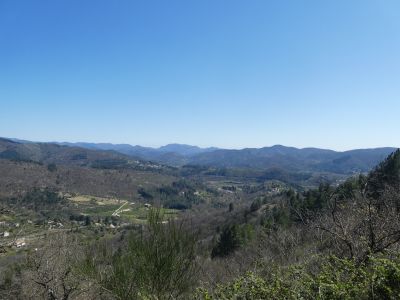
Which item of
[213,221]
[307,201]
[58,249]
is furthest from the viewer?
[213,221]

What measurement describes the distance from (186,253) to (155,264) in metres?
0.88

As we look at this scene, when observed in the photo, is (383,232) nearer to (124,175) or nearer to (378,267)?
(378,267)

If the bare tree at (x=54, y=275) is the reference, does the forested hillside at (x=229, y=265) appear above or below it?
above

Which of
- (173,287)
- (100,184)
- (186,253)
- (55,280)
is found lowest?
(100,184)

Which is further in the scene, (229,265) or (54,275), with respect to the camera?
(229,265)

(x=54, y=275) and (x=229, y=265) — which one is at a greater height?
(x=54, y=275)

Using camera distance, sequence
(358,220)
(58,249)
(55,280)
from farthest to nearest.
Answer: (58,249) < (55,280) < (358,220)

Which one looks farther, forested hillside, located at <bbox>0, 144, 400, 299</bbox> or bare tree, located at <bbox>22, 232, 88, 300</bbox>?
bare tree, located at <bbox>22, 232, 88, 300</bbox>

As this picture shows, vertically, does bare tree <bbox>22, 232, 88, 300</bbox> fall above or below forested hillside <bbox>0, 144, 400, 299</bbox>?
below

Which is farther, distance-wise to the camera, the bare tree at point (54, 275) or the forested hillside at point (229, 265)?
the bare tree at point (54, 275)

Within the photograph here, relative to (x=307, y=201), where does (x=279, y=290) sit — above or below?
above

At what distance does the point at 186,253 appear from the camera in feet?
33.3

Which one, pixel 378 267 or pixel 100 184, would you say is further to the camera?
pixel 100 184

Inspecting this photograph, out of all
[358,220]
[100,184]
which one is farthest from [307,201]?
[100,184]
